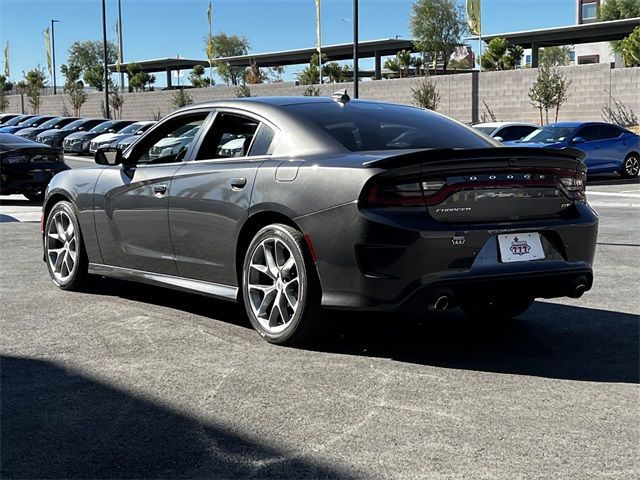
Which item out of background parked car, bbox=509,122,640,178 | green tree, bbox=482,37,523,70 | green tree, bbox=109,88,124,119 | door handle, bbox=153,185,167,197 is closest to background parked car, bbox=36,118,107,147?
background parked car, bbox=509,122,640,178

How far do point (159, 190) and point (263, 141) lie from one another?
0.97 metres

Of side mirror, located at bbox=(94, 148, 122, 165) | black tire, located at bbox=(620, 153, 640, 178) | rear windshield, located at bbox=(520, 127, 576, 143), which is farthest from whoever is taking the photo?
black tire, located at bbox=(620, 153, 640, 178)

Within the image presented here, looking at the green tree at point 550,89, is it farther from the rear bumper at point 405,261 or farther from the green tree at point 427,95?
the rear bumper at point 405,261

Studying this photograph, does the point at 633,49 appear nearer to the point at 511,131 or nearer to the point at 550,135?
the point at 511,131

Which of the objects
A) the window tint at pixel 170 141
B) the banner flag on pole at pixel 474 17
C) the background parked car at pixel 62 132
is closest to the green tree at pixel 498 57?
the banner flag on pole at pixel 474 17

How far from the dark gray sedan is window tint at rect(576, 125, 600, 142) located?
658 inches

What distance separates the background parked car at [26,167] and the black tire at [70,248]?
852 centimetres

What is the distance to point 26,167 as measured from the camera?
52.4ft

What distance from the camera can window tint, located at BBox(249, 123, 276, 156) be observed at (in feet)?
18.7

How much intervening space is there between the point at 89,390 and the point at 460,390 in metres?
1.82

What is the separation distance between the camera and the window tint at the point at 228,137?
593 cm

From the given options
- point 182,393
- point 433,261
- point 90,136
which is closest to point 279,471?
point 182,393

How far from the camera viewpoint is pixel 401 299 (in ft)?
16.0

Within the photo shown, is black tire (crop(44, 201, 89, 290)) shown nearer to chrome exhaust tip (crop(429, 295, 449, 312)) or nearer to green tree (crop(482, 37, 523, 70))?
chrome exhaust tip (crop(429, 295, 449, 312))
